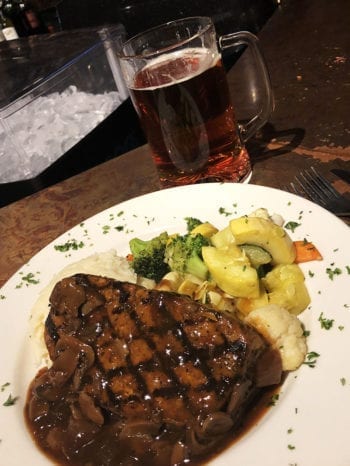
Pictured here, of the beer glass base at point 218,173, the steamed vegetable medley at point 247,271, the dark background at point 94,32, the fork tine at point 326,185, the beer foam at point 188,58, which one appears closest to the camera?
the steamed vegetable medley at point 247,271

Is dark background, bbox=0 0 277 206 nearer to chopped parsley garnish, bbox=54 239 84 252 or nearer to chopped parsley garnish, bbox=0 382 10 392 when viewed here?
chopped parsley garnish, bbox=54 239 84 252

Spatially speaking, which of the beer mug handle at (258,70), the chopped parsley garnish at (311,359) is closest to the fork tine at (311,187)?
the beer mug handle at (258,70)

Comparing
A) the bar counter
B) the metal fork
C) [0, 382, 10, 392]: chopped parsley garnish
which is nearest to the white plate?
[0, 382, 10, 392]: chopped parsley garnish

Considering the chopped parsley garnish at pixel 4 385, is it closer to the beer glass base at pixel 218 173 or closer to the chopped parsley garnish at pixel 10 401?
the chopped parsley garnish at pixel 10 401

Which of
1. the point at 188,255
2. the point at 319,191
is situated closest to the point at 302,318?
the point at 188,255

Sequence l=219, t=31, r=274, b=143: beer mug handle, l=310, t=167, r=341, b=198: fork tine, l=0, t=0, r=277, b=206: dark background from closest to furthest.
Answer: l=310, t=167, r=341, b=198: fork tine < l=219, t=31, r=274, b=143: beer mug handle < l=0, t=0, r=277, b=206: dark background

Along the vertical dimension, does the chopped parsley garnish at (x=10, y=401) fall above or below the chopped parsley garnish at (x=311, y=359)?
below

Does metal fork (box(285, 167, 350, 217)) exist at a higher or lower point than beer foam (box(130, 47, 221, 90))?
lower
